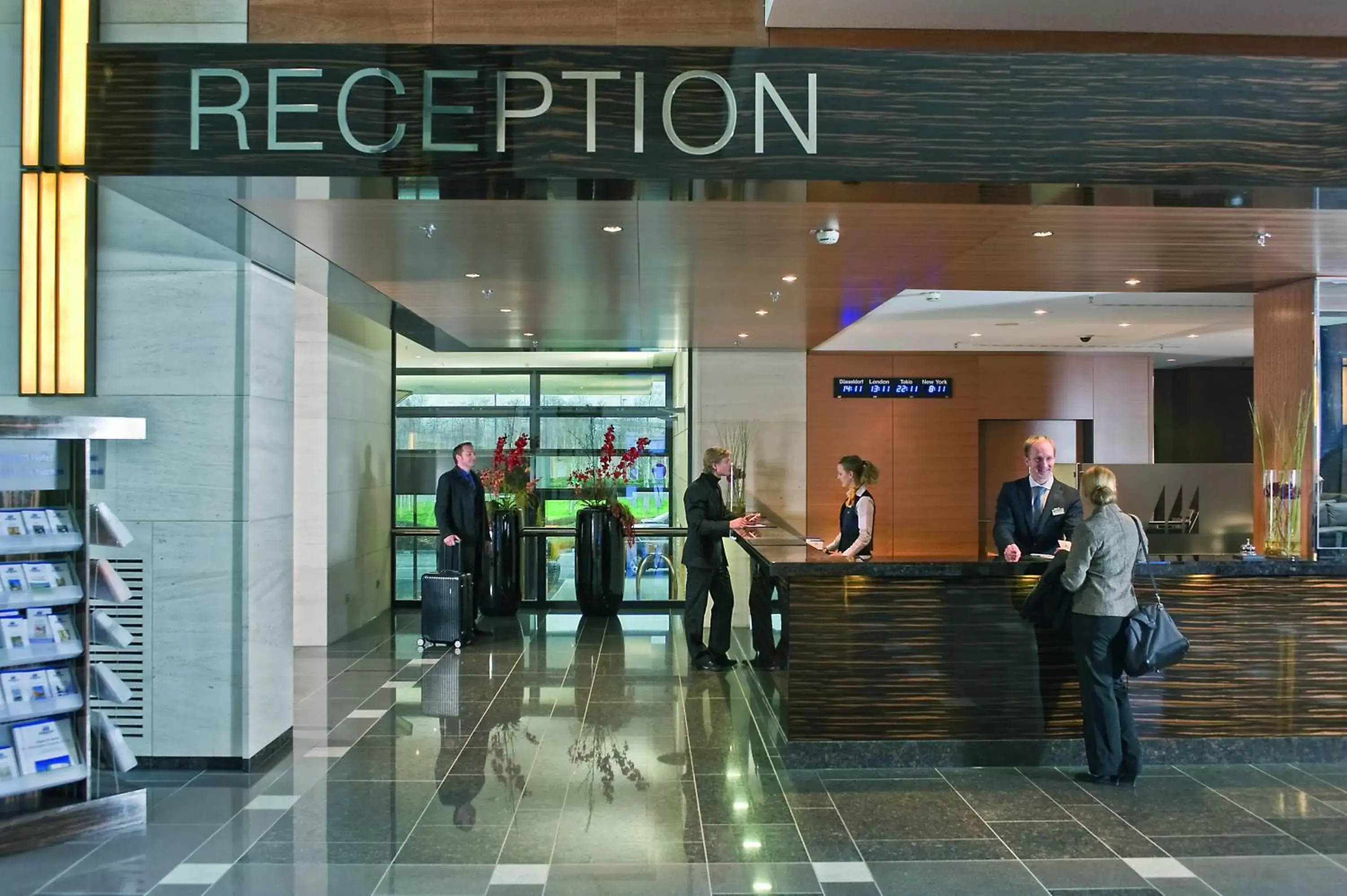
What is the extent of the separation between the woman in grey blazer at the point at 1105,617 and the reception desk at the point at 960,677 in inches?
14.0

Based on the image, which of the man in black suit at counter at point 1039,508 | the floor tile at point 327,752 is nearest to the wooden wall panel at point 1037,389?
the man in black suit at counter at point 1039,508

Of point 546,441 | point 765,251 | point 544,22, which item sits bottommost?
point 546,441

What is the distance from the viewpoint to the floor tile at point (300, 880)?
13.0 ft

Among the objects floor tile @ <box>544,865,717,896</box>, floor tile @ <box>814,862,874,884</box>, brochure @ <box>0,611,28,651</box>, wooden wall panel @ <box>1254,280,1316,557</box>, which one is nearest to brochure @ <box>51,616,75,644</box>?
brochure @ <box>0,611,28,651</box>

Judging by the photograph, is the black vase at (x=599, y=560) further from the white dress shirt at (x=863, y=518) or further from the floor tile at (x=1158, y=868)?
the floor tile at (x=1158, y=868)

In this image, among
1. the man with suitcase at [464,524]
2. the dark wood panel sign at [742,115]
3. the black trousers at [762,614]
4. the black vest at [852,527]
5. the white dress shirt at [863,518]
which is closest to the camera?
the dark wood panel sign at [742,115]

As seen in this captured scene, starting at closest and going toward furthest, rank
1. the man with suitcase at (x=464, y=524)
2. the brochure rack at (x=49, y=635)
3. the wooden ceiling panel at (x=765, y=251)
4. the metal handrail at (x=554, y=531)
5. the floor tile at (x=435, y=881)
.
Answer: the floor tile at (x=435, y=881)
the brochure rack at (x=49, y=635)
the wooden ceiling panel at (x=765, y=251)
the man with suitcase at (x=464, y=524)
the metal handrail at (x=554, y=531)

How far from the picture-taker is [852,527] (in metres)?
7.98

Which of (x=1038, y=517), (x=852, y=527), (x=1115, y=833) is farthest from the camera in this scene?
(x=852, y=527)

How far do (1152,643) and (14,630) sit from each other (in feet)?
17.6

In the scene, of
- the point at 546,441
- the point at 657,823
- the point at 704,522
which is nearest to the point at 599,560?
the point at 546,441

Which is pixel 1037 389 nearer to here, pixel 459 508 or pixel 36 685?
pixel 459 508

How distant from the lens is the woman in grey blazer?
17.2ft

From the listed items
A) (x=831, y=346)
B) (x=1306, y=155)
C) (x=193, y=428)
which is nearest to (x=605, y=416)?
(x=831, y=346)
